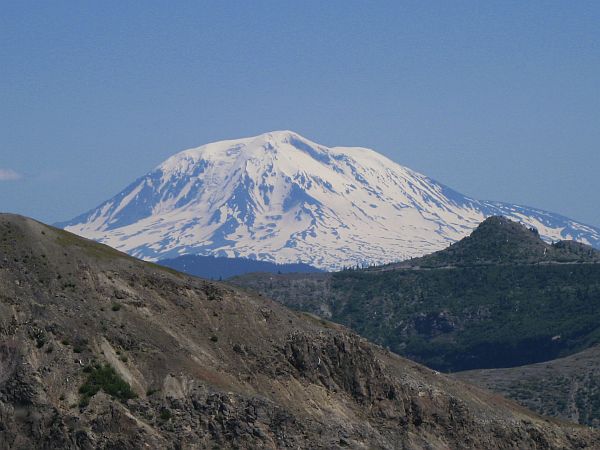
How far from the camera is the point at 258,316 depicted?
406 ft

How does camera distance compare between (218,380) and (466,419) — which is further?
(466,419)

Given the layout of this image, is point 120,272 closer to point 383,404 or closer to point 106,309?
point 106,309

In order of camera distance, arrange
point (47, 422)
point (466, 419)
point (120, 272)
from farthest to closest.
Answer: point (466, 419), point (120, 272), point (47, 422)

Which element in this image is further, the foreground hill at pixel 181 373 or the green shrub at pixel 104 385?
the green shrub at pixel 104 385

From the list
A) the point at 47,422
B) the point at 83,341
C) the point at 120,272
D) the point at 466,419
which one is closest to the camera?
the point at 47,422

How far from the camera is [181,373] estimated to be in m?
110

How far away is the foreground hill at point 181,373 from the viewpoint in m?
102

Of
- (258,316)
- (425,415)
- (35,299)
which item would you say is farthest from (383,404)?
(35,299)

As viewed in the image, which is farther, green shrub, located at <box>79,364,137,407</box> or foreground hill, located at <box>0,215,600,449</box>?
green shrub, located at <box>79,364,137,407</box>

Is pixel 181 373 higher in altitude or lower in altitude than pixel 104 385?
higher

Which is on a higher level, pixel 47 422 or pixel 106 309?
pixel 106 309

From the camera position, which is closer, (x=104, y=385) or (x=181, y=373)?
(x=104, y=385)

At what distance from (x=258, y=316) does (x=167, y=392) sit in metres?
17.9

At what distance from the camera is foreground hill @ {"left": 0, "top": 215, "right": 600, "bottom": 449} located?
335 feet
